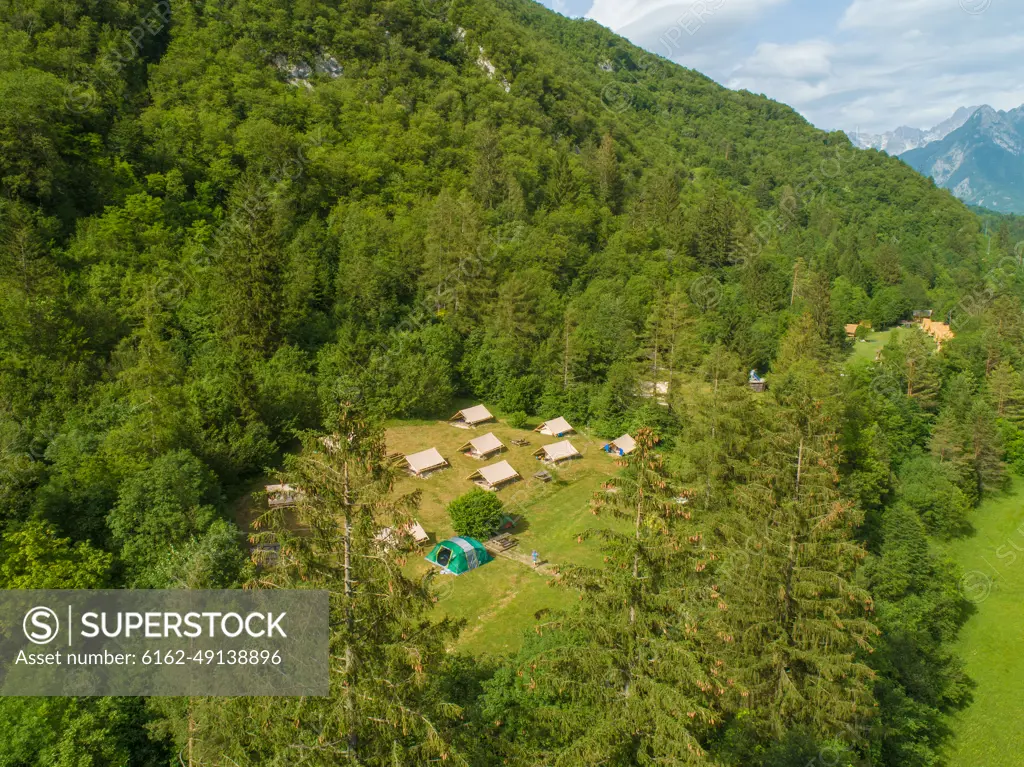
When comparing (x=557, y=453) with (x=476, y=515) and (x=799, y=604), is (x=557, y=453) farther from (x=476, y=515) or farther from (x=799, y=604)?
(x=799, y=604)

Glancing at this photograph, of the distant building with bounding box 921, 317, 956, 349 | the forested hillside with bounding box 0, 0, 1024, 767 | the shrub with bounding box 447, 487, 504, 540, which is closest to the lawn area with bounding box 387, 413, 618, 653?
the shrub with bounding box 447, 487, 504, 540

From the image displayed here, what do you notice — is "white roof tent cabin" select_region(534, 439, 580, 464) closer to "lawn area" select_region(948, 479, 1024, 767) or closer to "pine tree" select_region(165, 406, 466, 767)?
"lawn area" select_region(948, 479, 1024, 767)

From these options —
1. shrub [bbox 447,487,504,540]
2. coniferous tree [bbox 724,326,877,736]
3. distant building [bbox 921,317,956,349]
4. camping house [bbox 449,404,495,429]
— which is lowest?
shrub [bbox 447,487,504,540]

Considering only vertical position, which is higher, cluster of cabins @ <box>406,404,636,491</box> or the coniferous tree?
the coniferous tree

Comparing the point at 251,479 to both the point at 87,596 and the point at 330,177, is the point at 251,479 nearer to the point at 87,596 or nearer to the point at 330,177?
the point at 87,596

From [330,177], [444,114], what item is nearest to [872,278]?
[444,114]
